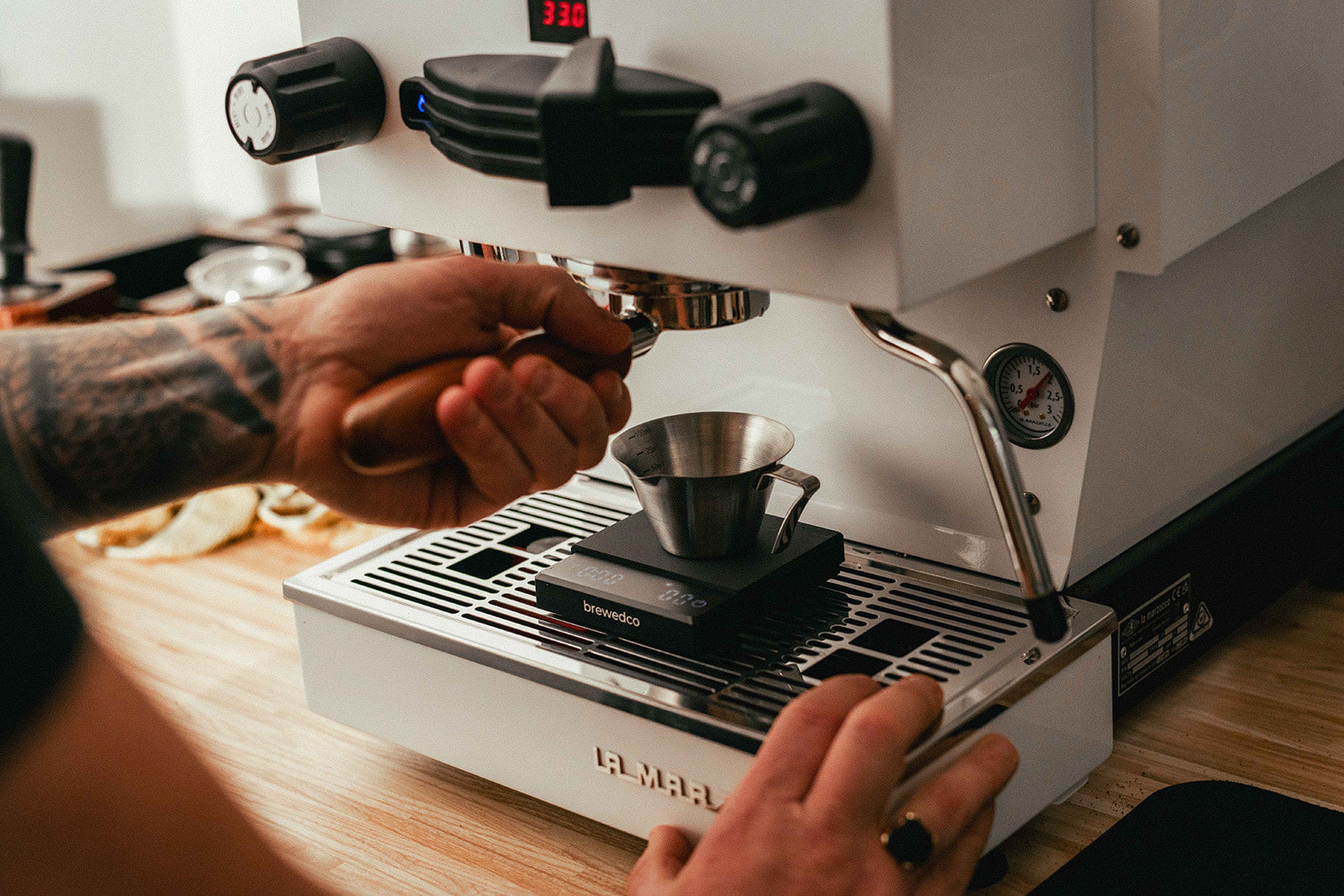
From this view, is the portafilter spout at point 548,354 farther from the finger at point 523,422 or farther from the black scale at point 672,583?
the black scale at point 672,583

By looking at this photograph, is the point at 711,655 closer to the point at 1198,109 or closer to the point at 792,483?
the point at 792,483

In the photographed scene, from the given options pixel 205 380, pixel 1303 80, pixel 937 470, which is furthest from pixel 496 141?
pixel 1303 80

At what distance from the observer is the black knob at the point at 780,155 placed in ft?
1.65

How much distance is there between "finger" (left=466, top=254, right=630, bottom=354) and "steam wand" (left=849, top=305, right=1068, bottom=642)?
5.6 inches

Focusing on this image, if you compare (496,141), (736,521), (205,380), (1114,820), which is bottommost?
(1114,820)

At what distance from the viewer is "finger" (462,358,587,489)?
62cm

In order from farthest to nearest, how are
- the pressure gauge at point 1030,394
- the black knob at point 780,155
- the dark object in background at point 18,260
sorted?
the dark object in background at point 18,260, the pressure gauge at point 1030,394, the black knob at point 780,155

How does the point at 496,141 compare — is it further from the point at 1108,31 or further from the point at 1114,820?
the point at 1114,820

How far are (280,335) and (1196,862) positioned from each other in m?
0.54

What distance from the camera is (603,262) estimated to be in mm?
667

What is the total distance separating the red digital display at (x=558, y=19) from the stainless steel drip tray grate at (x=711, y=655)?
327 millimetres

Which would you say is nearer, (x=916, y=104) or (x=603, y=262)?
(x=916, y=104)

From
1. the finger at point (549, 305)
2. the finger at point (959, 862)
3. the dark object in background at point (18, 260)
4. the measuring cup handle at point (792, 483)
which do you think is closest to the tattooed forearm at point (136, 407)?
the finger at point (549, 305)

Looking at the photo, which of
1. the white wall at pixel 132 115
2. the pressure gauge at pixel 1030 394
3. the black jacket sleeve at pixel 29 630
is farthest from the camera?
the white wall at pixel 132 115
